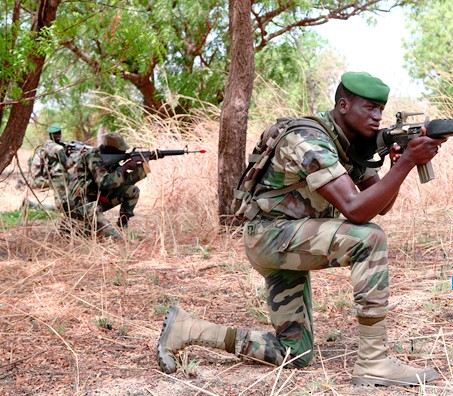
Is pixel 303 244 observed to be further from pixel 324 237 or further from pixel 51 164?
pixel 51 164

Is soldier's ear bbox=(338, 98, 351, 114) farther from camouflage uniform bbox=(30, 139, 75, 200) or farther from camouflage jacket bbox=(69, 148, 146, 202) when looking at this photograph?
camouflage uniform bbox=(30, 139, 75, 200)

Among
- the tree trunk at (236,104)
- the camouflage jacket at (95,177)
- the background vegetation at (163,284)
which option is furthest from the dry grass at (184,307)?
the camouflage jacket at (95,177)

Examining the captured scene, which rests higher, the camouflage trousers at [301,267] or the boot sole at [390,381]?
the camouflage trousers at [301,267]

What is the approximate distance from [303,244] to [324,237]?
10cm

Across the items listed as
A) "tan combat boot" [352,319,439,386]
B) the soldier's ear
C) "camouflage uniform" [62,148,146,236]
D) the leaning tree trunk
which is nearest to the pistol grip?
the soldier's ear

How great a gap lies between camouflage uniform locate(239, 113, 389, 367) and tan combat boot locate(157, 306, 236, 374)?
8 centimetres

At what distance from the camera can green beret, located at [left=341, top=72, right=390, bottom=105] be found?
2.78 m

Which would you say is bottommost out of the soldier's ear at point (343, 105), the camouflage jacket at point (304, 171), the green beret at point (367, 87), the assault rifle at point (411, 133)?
the camouflage jacket at point (304, 171)

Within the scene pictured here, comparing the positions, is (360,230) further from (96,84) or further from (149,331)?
(96,84)

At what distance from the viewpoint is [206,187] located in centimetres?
653

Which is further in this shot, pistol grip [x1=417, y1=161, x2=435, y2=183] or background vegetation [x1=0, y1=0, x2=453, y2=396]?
background vegetation [x1=0, y1=0, x2=453, y2=396]

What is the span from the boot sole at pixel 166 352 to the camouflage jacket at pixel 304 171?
0.62 metres

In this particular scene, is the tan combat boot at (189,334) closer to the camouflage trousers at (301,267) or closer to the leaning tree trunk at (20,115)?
the camouflage trousers at (301,267)

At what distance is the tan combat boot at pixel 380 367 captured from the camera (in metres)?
2.66
